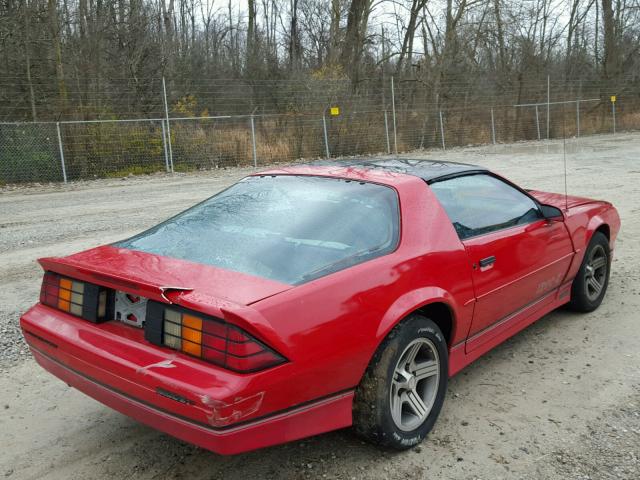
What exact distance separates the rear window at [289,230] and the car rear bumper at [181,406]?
1.76ft

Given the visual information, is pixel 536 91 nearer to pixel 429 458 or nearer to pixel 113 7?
pixel 113 7

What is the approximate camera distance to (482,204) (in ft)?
12.1

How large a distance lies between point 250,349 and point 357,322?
0.52 meters

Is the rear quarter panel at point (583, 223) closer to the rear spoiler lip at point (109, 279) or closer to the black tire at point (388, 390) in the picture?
the black tire at point (388, 390)

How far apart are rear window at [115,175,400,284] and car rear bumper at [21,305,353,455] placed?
536mm

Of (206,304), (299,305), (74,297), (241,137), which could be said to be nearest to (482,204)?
(299,305)

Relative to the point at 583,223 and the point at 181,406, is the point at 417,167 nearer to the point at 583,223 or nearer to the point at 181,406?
the point at 583,223

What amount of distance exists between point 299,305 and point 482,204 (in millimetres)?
Result: 1818

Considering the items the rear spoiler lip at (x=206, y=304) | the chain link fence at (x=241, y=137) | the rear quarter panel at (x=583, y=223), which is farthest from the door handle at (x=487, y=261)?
the chain link fence at (x=241, y=137)

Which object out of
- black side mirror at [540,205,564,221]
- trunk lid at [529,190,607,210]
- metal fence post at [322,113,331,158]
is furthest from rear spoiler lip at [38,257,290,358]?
metal fence post at [322,113,331,158]

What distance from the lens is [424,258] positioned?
9.49ft

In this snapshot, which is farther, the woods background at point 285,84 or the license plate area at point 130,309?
the woods background at point 285,84

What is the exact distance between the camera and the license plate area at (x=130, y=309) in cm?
253

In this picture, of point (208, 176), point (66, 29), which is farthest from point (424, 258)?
point (66, 29)
